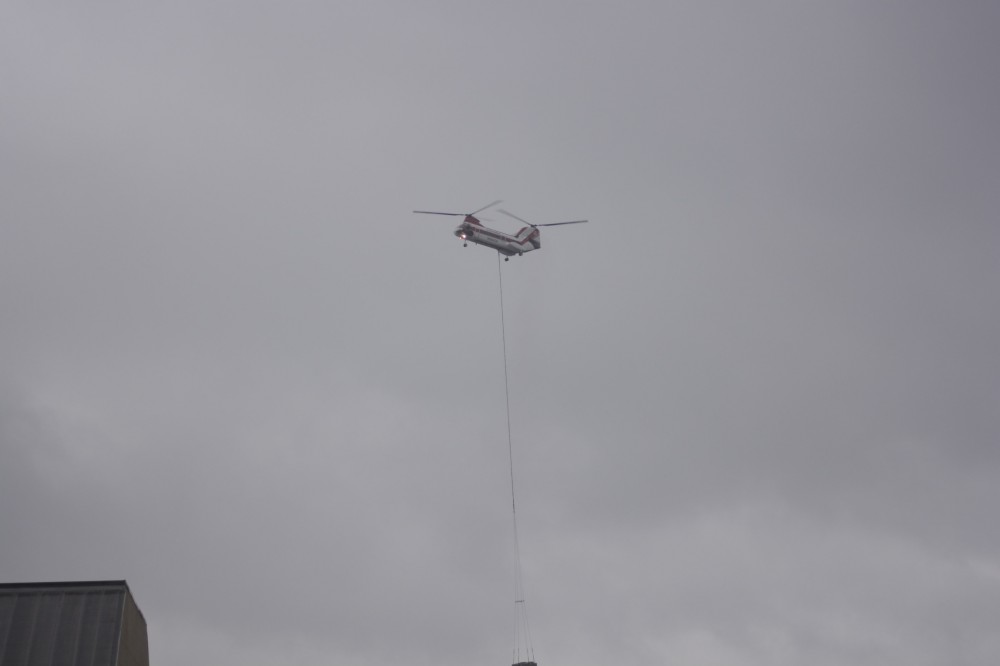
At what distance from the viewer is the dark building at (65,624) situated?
8138 centimetres

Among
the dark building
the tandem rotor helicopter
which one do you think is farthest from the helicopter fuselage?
the dark building

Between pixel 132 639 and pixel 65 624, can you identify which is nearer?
pixel 65 624

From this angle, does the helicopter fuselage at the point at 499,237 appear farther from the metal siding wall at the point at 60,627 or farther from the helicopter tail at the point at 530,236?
the metal siding wall at the point at 60,627

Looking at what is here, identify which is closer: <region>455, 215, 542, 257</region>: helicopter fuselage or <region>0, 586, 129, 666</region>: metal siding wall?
<region>0, 586, 129, 666</region>: metal siding wall

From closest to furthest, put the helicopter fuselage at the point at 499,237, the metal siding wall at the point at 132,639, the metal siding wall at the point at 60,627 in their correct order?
the metal siding wall at the point at 60,627 < the metal siding wall at the point at 132,639 < the helicopter fuselage at the point at 499,237

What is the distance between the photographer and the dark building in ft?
267

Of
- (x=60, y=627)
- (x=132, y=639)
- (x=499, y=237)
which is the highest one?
(x=499, y=237)

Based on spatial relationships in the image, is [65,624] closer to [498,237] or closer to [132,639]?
[132,639]

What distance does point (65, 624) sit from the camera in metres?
82.8

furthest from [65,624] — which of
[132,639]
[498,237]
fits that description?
[498,237]

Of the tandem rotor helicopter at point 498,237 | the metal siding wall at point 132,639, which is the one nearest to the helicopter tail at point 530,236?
the tandem rotor helicopter at point 498,237

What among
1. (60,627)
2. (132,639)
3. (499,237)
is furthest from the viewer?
(499,237)

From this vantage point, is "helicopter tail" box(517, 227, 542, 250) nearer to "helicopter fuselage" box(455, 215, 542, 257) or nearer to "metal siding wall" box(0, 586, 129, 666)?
"helicopter fuselage" box(455, 215, 542, 257)

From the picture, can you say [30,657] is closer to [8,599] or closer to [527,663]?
[8,599]
